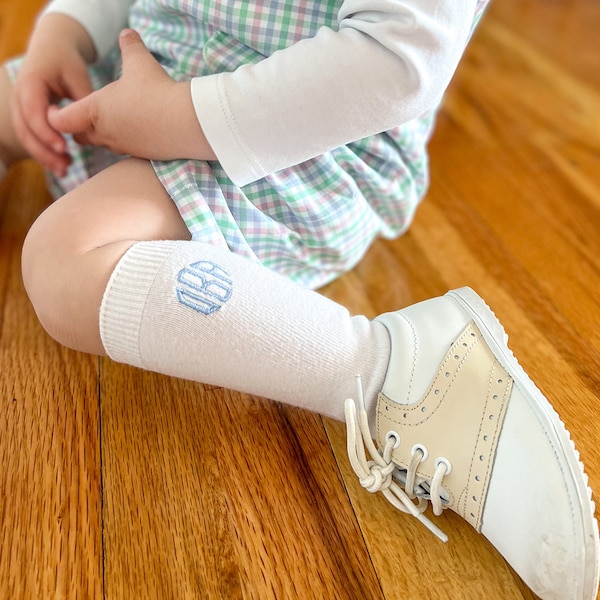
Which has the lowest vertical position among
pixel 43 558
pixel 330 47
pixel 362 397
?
pixel 43 558

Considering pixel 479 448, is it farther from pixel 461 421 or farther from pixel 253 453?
pixel 253 453

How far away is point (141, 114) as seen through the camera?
0.63 metres

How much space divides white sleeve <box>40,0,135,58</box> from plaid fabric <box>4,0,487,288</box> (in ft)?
0.22

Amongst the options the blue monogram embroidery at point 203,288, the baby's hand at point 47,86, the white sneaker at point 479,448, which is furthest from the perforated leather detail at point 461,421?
the baby's hand at point 47,86

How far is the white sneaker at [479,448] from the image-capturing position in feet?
1.53

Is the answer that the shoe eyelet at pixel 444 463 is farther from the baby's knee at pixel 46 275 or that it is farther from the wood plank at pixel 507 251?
the baby's knee at pixel 46 275

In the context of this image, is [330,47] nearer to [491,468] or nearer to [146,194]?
[146,194]

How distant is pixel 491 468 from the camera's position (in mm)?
505

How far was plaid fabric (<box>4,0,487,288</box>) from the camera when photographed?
24.8 inches

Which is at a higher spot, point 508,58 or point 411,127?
point 411,127

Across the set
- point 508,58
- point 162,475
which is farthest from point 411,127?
point 508,58

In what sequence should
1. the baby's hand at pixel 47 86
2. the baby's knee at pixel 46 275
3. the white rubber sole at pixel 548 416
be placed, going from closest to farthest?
the white rubber sole at pixel 548 416
the baby's knee at pixel 46 275
the baby's hand at pixel 47 86

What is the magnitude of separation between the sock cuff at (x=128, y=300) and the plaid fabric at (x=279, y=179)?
67 mm

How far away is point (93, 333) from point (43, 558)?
171 millimetres
